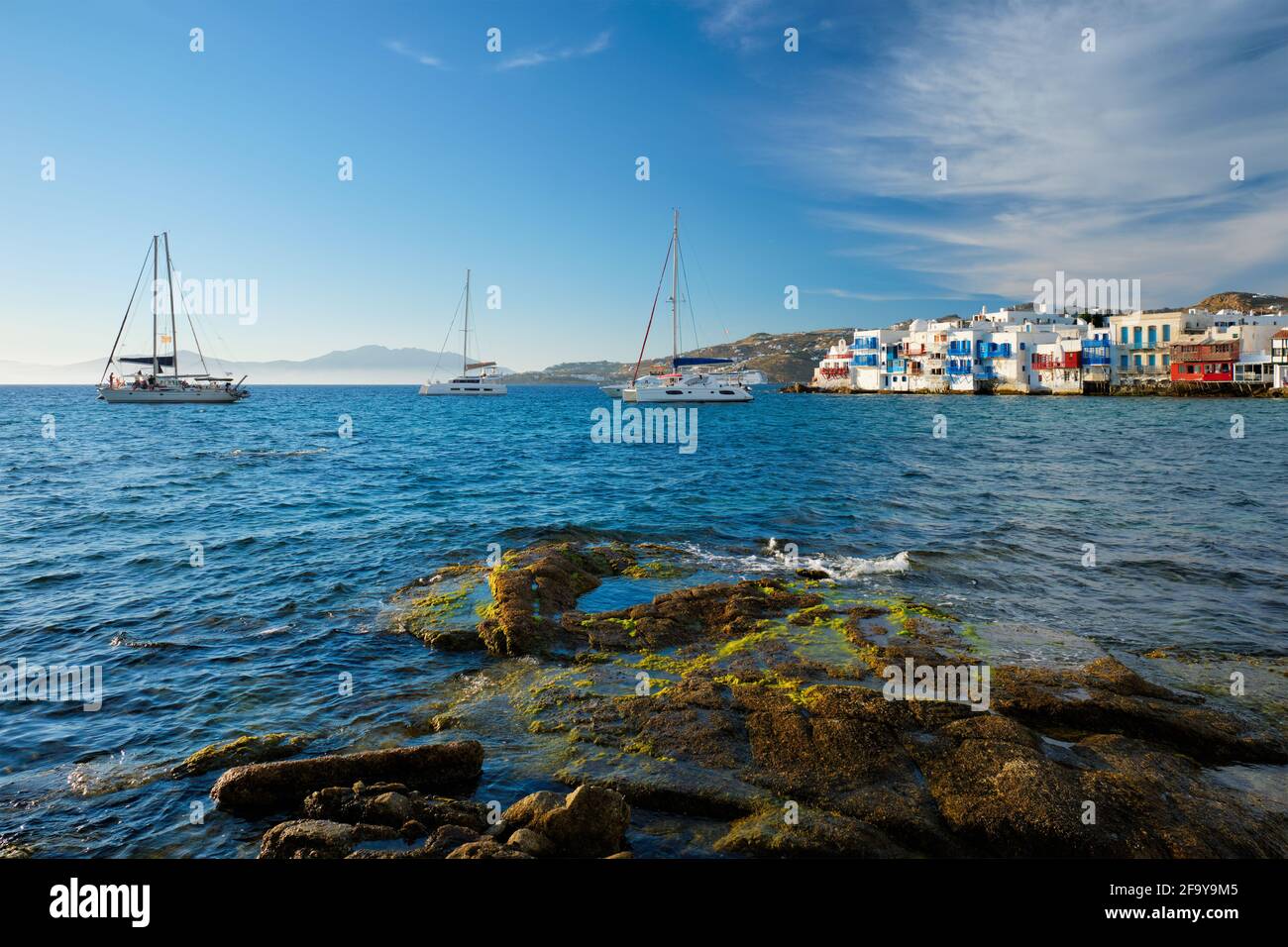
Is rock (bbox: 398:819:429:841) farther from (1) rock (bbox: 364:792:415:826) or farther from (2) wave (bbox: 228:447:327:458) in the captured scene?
(2) wave (bbox: 228:447:327:458)


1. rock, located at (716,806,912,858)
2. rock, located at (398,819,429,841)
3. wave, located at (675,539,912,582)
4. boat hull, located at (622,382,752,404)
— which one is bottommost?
rock, located at (716,806,912,858)

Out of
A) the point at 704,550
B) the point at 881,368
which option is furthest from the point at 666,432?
the point at 881,368

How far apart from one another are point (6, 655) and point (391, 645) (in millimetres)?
7025

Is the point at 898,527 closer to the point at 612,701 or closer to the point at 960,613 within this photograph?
the point at 960,613

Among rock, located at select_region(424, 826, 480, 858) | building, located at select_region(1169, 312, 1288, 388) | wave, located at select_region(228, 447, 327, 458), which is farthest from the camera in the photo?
building, located at select_region(1169, 312, 1288, 388)

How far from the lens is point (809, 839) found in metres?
6.77

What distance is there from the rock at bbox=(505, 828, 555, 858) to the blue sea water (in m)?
1.60

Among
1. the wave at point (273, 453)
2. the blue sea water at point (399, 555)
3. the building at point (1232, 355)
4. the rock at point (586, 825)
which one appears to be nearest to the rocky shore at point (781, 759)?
the rock at point (586, 825)

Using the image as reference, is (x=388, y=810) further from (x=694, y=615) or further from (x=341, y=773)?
(x=694, y=615)

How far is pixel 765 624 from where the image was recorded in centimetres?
1351

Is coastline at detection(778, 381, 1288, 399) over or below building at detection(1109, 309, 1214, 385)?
below

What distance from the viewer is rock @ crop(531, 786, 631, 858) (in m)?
6.56
